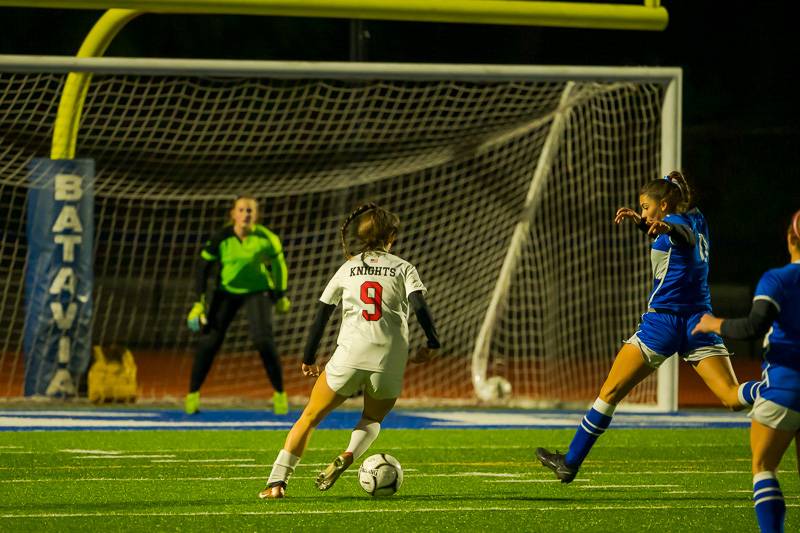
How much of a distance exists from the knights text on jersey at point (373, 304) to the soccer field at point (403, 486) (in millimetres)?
768

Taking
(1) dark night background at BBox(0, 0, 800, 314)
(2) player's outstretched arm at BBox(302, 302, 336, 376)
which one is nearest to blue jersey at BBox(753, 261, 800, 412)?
(2) player's outstretched arm at BBox(302, 302, 336, 376)

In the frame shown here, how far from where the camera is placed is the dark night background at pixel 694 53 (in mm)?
27125

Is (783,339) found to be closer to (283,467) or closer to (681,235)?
(681,235)

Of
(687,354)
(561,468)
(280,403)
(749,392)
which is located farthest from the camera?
(280,403)

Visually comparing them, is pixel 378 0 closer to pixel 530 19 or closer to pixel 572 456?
pixel 530 19

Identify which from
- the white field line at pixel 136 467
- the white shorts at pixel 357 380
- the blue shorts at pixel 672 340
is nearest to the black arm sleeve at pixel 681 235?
the blue shorts at pixel 672 340

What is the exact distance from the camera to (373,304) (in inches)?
290

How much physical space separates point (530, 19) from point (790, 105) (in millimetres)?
21070

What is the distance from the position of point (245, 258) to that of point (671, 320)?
545cm

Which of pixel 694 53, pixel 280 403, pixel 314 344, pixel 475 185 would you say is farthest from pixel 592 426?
pixel 694 53

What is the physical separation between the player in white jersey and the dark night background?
19.7 metres

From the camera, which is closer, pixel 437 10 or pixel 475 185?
pixel 437 10

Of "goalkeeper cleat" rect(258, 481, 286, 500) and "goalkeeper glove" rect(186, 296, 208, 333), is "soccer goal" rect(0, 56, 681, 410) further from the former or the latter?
"goalkeeper cleat" rect(258, 481, 286, 500)

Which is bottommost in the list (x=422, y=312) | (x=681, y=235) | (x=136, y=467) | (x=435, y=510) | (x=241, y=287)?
(x=136, y=467)
